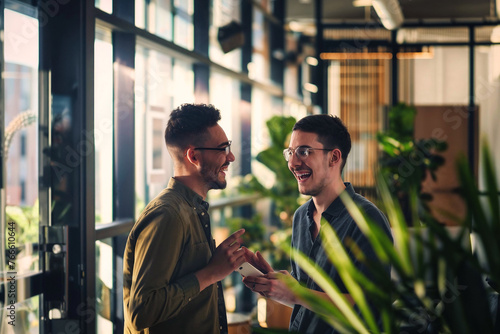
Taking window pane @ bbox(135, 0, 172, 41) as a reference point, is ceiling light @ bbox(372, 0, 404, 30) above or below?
above

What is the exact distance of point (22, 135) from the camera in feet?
8.21

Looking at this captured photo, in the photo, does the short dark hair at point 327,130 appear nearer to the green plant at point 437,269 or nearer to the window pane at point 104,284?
the green plant at point 437,269

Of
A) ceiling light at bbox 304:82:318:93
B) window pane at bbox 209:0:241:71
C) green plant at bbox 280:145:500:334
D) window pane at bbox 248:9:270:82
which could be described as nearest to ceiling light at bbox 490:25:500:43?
ceiling light at bbox 304:82:318:93

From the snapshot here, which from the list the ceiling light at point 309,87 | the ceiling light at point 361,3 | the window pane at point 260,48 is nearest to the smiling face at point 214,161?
the window pane at point 260,48

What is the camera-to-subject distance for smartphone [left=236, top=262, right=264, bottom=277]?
1.94 metres

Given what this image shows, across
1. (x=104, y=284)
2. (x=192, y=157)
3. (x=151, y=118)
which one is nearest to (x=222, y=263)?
(x=192, y=157)

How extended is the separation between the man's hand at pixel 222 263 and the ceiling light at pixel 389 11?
3611 mm

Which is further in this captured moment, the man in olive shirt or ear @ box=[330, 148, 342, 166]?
ear @ box=[330, 148, 342, 166]

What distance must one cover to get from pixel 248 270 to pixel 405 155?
3893mm

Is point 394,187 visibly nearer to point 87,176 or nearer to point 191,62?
point 191,62

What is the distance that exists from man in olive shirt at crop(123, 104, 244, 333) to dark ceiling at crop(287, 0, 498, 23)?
19.9 feet

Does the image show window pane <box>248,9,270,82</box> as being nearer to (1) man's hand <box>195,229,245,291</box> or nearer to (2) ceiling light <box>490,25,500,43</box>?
(2) ceiling light <box>490,25,500,43</box>

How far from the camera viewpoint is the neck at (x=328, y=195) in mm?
2087

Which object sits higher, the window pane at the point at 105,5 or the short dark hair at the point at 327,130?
the window pane at the point at 105,5
